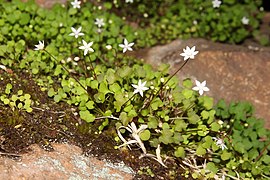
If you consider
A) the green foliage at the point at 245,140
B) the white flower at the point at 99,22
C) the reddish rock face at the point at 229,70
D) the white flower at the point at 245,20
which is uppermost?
the white flower at the point at 99,22

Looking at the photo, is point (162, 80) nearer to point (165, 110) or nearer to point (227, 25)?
point (165, 110)

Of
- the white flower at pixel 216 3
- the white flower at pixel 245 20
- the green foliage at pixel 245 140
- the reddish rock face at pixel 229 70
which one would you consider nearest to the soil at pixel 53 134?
the green foliage at pixel 245 140

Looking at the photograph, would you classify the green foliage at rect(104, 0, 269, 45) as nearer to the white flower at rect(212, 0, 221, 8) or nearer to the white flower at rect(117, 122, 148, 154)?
the white flower at rect(212, 0, 221, 8)

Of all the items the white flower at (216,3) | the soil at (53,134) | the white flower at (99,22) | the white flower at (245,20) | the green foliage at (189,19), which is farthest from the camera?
the white flower at (245,20)

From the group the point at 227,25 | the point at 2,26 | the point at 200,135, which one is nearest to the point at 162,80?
the point at 200,135

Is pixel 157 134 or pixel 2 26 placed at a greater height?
pixel 2 26

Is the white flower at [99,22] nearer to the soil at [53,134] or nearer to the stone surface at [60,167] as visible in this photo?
the soil at [53,134]

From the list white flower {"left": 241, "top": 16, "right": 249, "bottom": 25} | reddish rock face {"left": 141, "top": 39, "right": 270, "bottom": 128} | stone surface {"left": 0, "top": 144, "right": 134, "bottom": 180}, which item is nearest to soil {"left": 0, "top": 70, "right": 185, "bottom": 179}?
stone surface {"left": 0, "top": 144, "right": 134, "bottom": 180}
